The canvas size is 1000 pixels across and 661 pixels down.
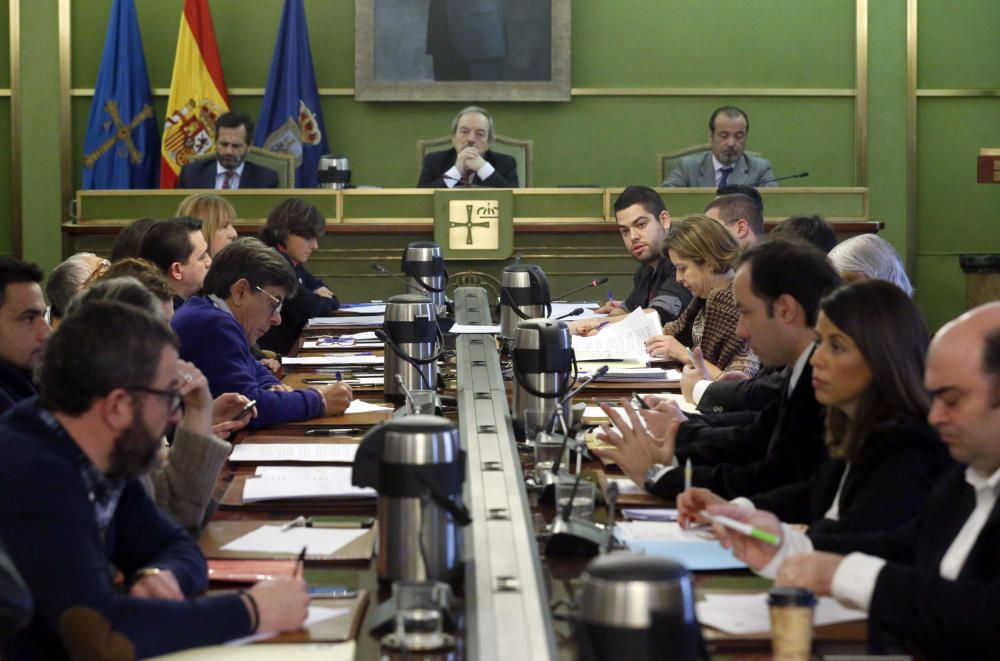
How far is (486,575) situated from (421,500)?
0.48 ft

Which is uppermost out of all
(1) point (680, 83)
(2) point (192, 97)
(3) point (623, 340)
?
(1) point (680, 83)

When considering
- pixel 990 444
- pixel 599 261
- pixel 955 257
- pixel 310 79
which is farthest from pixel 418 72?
pixel 990 444

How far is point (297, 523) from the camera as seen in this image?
257 cm

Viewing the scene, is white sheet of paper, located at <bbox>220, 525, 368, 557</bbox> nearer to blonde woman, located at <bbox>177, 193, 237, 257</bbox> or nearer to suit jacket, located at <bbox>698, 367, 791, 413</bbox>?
suit jacket, located at <bbox>698, 367, 791, 413</bbox>

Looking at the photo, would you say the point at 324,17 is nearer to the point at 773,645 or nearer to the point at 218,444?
the point at 218,444

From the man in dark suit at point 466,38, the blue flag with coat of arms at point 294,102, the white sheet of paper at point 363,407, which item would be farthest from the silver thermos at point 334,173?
the white sheet of paper at point 363,407

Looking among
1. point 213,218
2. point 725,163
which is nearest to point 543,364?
point 213,218

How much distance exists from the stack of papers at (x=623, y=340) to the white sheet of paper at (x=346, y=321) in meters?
1.17

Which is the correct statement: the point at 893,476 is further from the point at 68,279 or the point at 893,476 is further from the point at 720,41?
the point at 720,41

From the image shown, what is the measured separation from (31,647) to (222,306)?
2.13m

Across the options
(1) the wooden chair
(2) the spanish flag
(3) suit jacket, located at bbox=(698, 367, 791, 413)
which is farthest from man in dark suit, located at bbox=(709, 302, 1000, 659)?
(2) the spanish flag

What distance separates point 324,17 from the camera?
979 cm

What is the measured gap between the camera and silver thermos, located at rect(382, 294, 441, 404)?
4035mm

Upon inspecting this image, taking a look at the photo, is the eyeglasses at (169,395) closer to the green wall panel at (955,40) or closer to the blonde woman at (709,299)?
the blonde woman at (709,299)
